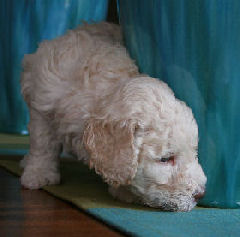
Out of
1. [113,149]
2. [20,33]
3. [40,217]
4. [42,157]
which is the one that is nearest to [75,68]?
[42,157]

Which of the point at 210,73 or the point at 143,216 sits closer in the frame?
the point at 143,216

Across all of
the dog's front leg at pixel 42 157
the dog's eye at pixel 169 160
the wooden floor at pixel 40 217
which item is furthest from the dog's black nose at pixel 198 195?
the dog's front leg at pixel 42 157

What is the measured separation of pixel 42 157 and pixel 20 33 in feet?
8.15

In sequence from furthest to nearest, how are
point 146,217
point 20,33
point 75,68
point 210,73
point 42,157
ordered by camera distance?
1. point 20,33
2. point 42,157
3. point 75,68
4. point 210,73
5. point 146,217

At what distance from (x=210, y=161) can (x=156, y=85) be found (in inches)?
13.3

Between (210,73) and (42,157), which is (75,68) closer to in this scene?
(42,157)

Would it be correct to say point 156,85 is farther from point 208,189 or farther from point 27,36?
point 27,36

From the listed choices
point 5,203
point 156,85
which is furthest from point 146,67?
point 5,203

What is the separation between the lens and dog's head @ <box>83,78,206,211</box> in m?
1.93

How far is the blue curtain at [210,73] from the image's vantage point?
2.03 metres

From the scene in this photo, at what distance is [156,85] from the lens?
207 centimetres

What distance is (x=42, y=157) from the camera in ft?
8.05

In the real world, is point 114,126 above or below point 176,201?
above

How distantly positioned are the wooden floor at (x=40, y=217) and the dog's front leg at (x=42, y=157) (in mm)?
73
